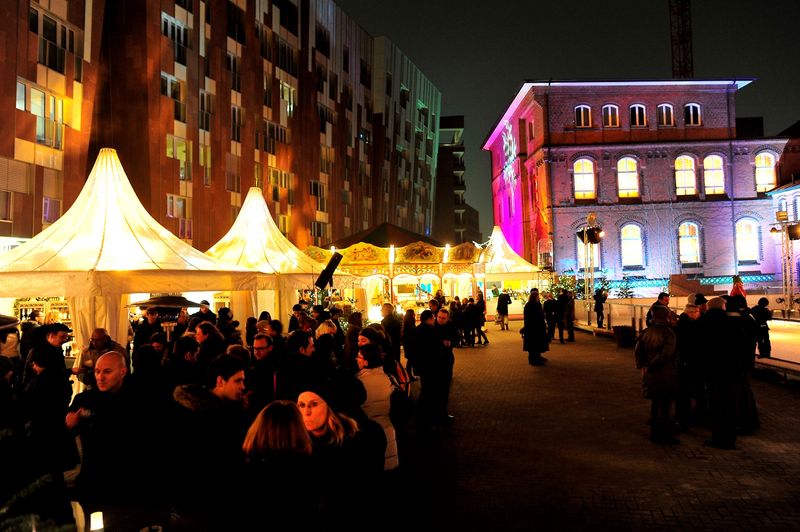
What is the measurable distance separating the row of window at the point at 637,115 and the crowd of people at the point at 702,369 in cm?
3474

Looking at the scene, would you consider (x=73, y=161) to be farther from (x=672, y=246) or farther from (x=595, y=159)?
(x=672, y=246)

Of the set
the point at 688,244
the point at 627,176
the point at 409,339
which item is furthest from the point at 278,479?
the point at 688,244

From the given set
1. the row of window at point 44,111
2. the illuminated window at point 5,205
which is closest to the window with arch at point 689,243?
the row of window at point 44,111

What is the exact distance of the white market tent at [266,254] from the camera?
54.7 feet

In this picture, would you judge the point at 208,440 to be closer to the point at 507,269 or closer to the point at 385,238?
the point at 385,238

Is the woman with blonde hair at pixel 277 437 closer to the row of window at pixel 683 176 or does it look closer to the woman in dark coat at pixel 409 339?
the woman in dark coat at pixel 409 339

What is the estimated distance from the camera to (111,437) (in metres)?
4.34

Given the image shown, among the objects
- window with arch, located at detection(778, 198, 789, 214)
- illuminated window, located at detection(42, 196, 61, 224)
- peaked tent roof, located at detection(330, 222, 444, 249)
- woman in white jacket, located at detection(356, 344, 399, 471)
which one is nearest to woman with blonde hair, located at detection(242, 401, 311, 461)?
woman in white jacket, located at detection(356, 344, 399, 471)

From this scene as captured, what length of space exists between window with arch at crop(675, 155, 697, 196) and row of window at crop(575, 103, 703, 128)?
236cm

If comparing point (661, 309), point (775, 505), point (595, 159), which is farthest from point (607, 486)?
point (595, 159)

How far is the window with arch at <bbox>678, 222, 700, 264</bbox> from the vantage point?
40.8 m

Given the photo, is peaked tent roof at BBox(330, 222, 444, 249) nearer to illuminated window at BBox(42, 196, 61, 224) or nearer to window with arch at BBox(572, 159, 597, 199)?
illuminated window at BBox(42, 196, 61, 224)

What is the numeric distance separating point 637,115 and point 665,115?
182 cm

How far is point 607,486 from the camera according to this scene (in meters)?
6.51
